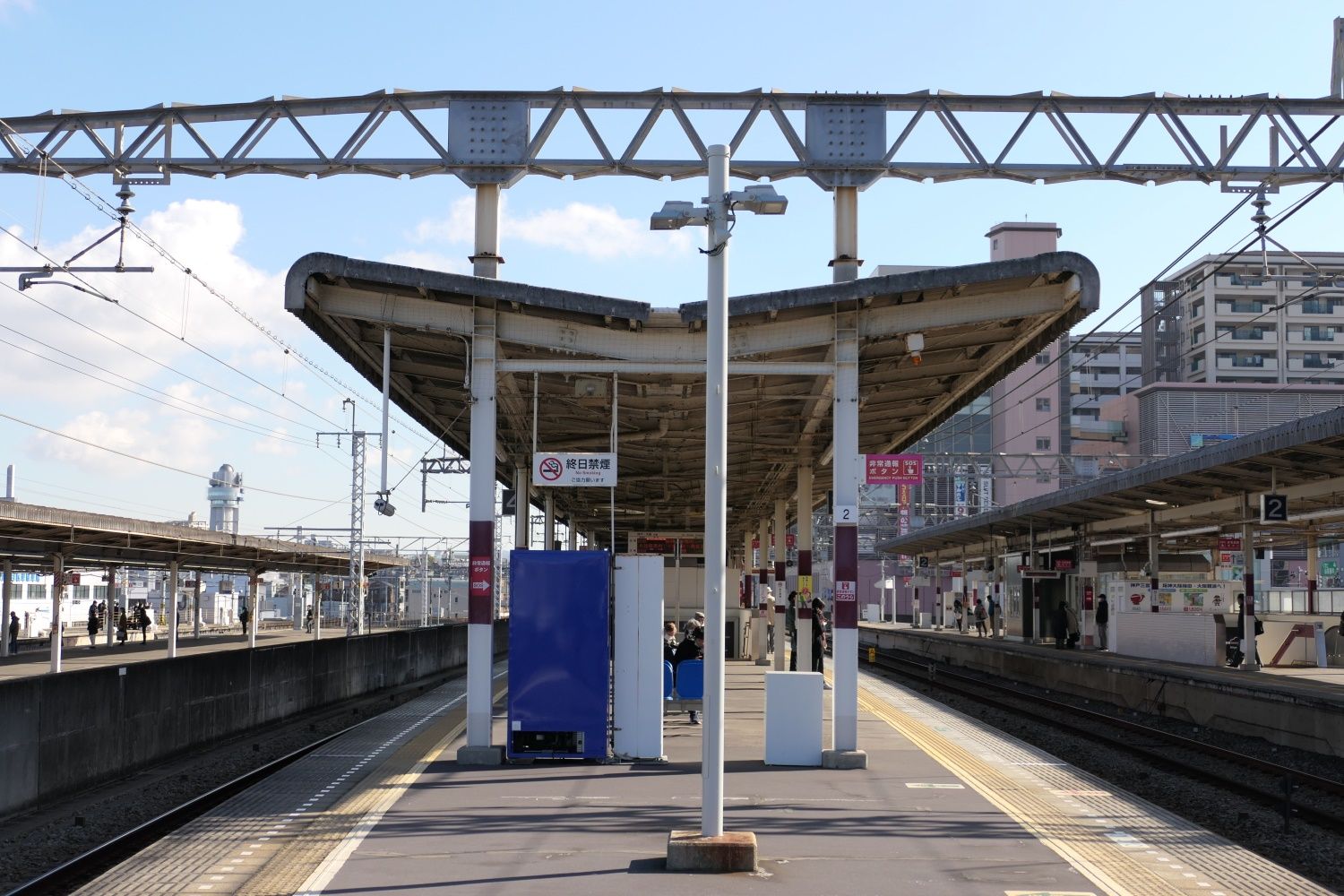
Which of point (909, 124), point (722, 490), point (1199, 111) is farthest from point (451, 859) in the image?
point (1199, 111)

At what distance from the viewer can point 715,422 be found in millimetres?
9523

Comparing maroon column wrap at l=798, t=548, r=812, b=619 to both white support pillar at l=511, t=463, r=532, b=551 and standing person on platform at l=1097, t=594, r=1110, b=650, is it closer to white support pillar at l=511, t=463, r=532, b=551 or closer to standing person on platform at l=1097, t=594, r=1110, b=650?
white support pillar at l=511, t=463, r=532, b=551

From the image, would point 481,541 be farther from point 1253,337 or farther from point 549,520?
point 1253,337

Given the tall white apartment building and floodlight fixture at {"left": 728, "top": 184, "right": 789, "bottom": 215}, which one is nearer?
floodlight fixture at {"left": 728, "top": 184, "right": 789, "bottom": 215}

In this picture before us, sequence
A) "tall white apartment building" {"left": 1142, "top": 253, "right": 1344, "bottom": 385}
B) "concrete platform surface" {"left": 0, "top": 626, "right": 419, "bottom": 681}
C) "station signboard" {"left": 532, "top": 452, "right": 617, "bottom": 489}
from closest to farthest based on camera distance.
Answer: "station signboard" {"left": 532, "top": 452, "right": 617, "bottom": 489} → "concrete platform surface" {"left": 0, "top": 626, "right": 419, "bottom": 681} → "tall white apartment building" {"left": 1142, "top": 253, "right": 1344, "bottom": 385}

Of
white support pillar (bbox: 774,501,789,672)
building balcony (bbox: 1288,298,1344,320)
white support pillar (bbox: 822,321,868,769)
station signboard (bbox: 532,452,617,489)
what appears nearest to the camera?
white support pillar (bbox: 822,321,868,769)

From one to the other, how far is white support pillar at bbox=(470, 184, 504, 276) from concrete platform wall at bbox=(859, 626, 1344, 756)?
40.2 feet

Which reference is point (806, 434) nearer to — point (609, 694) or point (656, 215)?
point (609, 694)

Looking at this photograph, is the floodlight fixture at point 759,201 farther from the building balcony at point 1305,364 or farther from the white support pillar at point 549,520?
the building balcony at point 1305,364

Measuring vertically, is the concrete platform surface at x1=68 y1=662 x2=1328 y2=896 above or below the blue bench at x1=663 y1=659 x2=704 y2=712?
below

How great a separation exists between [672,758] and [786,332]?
15.1 ft

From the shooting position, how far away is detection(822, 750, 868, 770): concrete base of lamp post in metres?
13.4

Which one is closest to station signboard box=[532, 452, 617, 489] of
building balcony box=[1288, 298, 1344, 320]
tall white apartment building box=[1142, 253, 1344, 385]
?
tall white apartment building box=[1142, 253, 1344, 385]

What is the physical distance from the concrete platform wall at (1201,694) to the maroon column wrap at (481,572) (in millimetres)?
11389
